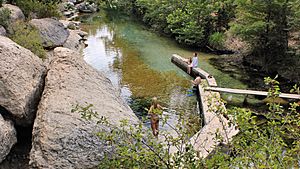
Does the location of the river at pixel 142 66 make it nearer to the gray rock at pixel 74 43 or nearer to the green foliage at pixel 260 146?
the gray rock at pixel 74 43

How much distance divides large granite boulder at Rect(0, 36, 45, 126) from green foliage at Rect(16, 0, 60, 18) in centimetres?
1444

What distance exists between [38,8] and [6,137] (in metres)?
17.3

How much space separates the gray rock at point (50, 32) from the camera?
19402mm

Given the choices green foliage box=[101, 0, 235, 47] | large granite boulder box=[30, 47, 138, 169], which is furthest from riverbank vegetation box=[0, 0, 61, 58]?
large granite boulder box=[30, 47, 138, 169]

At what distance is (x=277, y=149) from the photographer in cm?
421

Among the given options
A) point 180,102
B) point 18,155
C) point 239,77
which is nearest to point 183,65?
point 239,77

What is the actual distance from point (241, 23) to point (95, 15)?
2492cm

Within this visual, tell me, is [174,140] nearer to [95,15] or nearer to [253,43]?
[253,43]

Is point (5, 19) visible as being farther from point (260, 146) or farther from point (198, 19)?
point (260, 146)

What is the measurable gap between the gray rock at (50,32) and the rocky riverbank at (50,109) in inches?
423

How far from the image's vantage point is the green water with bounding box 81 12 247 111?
15867 millimetres

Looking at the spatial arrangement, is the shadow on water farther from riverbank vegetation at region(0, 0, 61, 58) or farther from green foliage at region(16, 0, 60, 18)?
riverbank vegetation at region(0, 0, 61, 58)

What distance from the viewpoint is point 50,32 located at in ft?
66.4

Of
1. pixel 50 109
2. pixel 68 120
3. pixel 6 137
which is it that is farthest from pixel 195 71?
pixel 6 137
